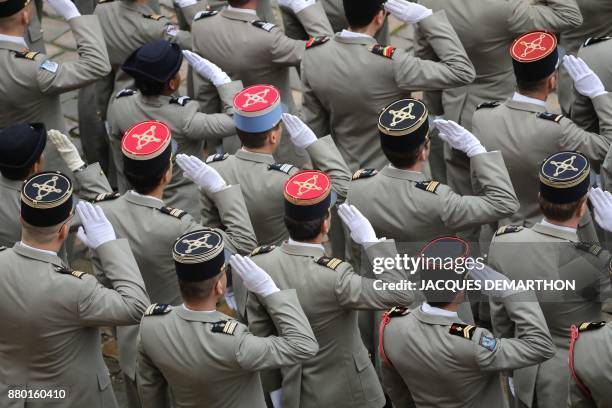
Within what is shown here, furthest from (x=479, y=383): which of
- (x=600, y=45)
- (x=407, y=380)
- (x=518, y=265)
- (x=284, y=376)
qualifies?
(x=600, y=45)

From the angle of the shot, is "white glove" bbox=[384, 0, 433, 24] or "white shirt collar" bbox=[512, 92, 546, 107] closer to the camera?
"white shirt collar" bbox=[512, 92, 546, 107]

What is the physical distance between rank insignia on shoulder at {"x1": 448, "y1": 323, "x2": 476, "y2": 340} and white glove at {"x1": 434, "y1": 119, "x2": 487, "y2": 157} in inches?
54.6

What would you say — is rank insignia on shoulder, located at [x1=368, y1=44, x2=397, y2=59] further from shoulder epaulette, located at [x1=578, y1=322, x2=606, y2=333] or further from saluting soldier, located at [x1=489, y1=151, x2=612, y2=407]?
shoulder epaulette, located at [x1=578, y1=322, x2=606, y2=333]

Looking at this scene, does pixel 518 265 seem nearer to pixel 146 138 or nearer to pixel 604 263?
pixel 604 263

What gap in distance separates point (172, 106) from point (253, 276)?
226 cm

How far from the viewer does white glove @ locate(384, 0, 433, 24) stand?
24.8ft

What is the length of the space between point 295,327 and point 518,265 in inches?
50.2

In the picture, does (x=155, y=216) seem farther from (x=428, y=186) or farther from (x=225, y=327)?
(x=428, y=186)

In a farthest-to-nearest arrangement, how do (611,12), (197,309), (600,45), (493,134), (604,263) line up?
(611,12), (600,45), (493,134), (604,263), (197,309)

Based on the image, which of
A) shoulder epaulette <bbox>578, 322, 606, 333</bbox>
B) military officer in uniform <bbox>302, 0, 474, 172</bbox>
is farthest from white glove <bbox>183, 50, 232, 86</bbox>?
shoulder epaulette <bbox>578, 322, 606, 333</bbox>

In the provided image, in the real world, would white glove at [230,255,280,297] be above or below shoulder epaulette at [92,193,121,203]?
above

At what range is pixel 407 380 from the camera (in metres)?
5.57

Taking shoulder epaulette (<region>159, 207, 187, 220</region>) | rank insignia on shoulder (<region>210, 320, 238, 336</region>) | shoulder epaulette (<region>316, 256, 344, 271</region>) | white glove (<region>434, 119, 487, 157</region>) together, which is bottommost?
shoulder epaulette (<region>159, 207, 187, 220</region>)

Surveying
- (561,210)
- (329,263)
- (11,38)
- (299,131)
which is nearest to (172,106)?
(299,131)
